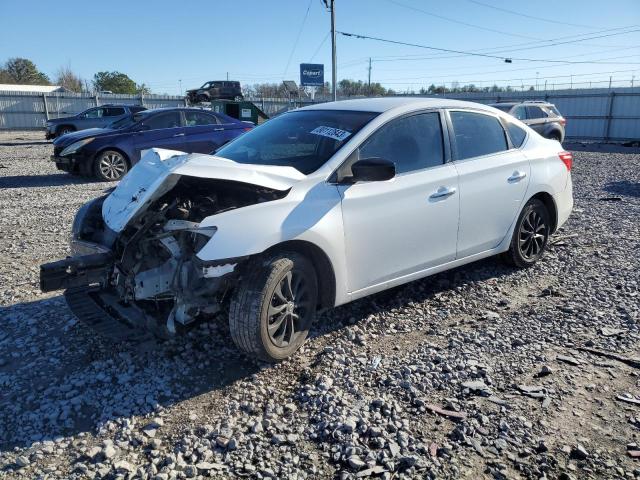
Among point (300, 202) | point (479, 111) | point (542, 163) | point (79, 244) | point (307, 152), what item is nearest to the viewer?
point (300, 202)

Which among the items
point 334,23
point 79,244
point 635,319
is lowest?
point 635,319

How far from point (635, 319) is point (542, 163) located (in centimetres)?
183

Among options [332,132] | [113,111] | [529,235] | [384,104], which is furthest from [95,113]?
[529,235]

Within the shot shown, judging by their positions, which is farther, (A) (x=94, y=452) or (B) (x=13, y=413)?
(B) (x=13, y=413)

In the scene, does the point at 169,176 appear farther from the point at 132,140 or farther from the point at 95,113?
the point at 95,113

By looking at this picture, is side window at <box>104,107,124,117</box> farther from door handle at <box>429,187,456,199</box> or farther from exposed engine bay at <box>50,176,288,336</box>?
door handle at <box>429,187,456,199</box>

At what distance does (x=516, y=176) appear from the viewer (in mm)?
5059

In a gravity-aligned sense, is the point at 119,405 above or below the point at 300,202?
below

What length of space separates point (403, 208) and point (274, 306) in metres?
1.31

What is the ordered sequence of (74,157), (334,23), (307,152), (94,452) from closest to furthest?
(94,452)
(307,152)
(74,157)
(334,23)

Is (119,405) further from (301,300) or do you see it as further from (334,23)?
(334,23)

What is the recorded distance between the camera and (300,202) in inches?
140

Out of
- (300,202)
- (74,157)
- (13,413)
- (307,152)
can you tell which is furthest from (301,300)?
(74,157)

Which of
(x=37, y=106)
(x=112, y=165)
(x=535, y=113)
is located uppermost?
(x=37, y=106)
